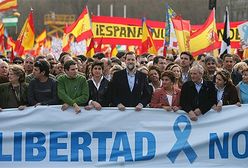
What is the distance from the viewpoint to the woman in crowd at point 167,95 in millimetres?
10844

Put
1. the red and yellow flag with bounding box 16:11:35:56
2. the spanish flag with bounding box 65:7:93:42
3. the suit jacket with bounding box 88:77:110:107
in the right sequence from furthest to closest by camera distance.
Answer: the spanish flag with bounding box 65:7:93:42, the red and yellow flag with bounding box 16:11:35:56, the suit jacket with bounding box 88:77:110:107

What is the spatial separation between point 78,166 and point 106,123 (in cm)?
71

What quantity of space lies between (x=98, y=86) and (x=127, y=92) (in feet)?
1.84

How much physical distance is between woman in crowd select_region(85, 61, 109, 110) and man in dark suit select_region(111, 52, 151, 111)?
0.16 metres

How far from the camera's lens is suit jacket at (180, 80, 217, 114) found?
34.5 feet

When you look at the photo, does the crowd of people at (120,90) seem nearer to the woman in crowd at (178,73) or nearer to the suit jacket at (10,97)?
the suit jacket at (10,97)

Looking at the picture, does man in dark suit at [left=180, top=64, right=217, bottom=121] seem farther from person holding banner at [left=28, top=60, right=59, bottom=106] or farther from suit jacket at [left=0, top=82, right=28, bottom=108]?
suit jacket at [left=0, top=82, right=28, bottom=108]

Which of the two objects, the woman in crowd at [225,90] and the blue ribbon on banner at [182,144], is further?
the woman in crowd at [225,90]

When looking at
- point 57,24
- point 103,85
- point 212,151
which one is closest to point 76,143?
point 103,85

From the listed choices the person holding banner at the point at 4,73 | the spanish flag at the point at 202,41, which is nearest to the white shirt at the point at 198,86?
the person holding banner at the point at 4,73

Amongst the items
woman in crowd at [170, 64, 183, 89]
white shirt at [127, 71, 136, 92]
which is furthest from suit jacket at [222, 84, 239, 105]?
white shirt at [127, 71, 136, 92]

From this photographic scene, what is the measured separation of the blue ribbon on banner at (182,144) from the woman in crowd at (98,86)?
1106mm

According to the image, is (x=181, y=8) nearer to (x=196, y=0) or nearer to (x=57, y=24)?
(x=196, y=0)

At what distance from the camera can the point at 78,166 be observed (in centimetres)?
1068
